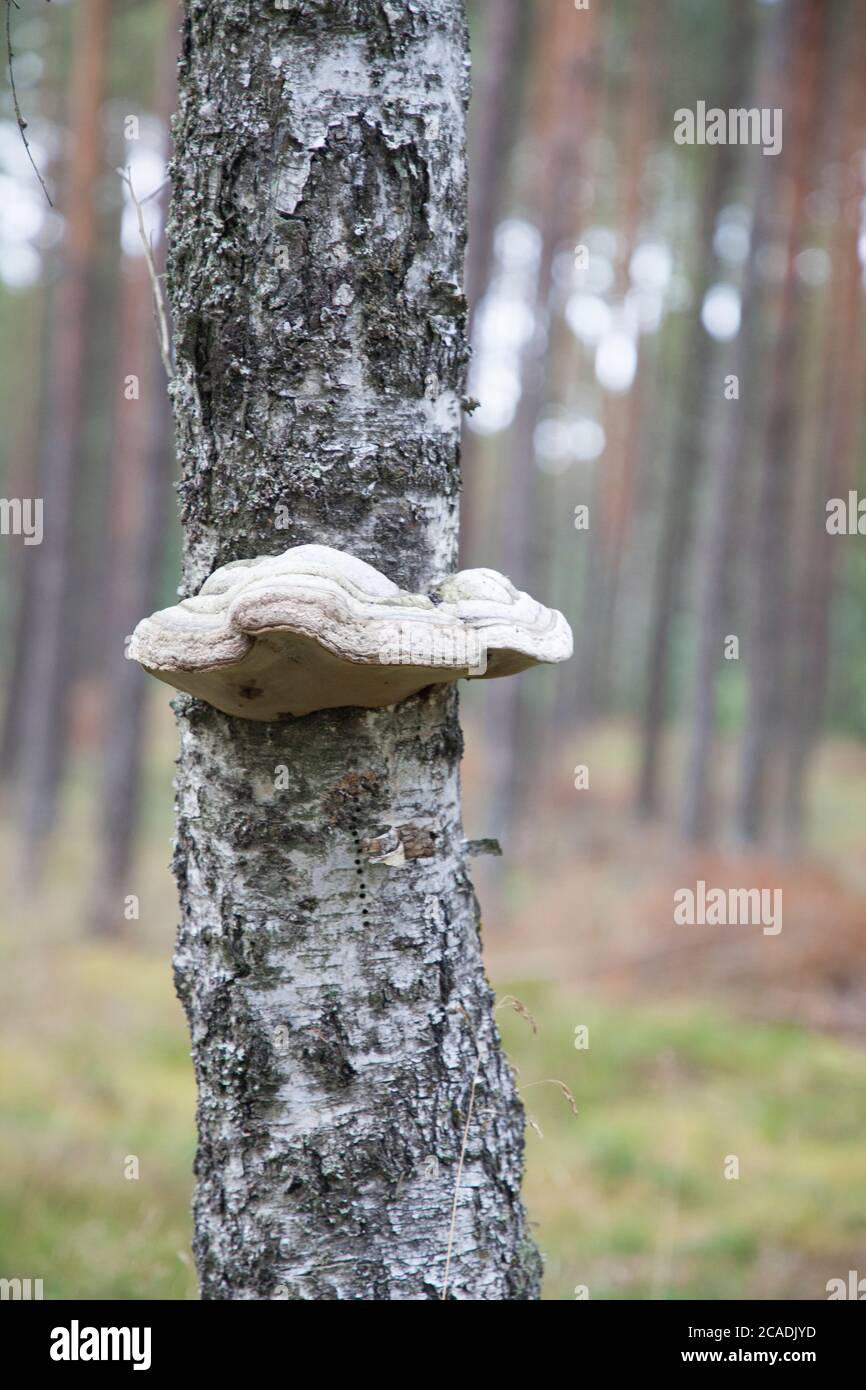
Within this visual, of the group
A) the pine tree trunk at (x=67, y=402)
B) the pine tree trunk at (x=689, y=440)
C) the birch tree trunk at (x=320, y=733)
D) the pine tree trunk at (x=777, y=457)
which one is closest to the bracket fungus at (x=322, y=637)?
the birch tree trunk at (x=320, y=733)

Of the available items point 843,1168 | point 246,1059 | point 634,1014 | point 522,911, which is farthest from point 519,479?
point 246,1059

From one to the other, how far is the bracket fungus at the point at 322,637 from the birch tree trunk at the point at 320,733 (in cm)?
13

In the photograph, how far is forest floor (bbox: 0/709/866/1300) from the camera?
12.9 ft

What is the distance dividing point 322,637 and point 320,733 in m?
0.35

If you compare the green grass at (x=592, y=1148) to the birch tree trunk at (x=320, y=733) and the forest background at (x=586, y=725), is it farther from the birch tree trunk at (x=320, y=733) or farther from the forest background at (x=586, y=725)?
the birch tree trunk at (x=320, y=733)

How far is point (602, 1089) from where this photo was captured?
5789mm

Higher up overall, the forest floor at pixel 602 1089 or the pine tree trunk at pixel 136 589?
the pine tree trunk at pixel 136 589

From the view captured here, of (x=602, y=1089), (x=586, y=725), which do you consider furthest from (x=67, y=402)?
(x=586, y=725)

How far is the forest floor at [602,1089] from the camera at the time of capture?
3.93 m

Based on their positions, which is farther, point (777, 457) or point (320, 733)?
point (777, 457)

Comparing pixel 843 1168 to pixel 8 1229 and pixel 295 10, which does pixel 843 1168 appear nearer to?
pixel 8 1229

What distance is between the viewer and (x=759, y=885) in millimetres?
9258

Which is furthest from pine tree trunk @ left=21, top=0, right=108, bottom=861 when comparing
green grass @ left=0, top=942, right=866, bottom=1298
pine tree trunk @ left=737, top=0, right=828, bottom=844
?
pine tree trunk @ left=737, top=0, right=828, bottom=844

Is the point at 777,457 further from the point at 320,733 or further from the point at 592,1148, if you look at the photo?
the point at 320,733
